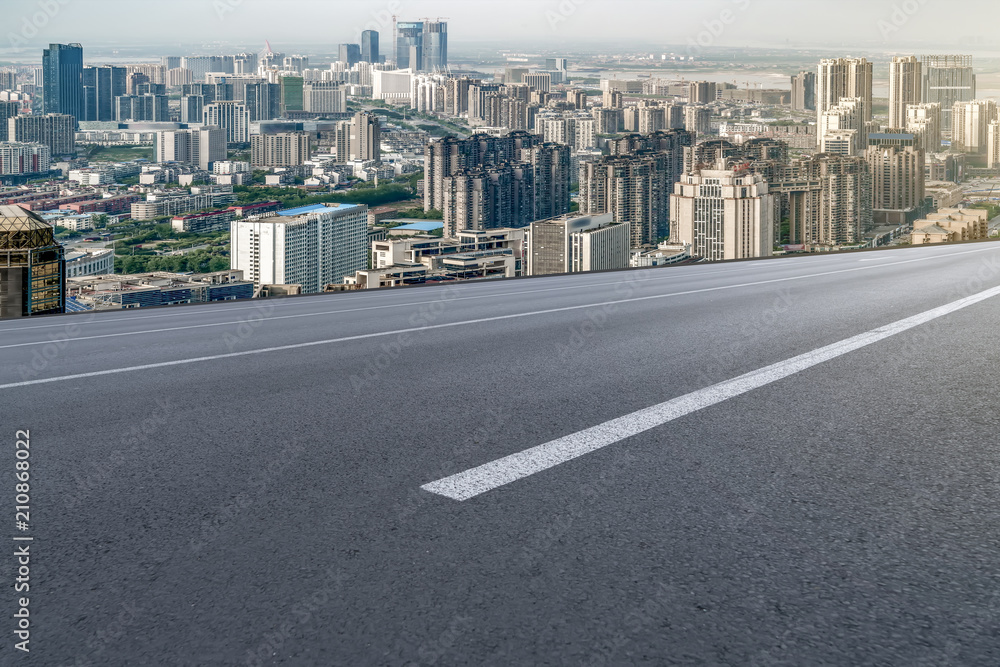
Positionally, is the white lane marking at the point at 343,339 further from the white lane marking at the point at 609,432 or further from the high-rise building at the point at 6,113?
the high-rise building at the point at 6,113

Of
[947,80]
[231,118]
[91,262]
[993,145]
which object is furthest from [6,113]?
[993,145]

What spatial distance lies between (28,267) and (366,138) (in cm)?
9399

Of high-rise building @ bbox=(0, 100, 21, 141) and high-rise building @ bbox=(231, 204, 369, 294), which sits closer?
high-rise building @ bbox=(231, 204, 369, 294)

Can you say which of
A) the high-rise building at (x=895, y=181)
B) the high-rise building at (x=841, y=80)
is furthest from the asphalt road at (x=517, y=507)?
the high-rise building at (x=841, y=80)

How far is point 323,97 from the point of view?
433 ft

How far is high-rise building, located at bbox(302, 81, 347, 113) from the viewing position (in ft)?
425

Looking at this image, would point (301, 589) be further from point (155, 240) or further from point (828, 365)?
point (155, 240)

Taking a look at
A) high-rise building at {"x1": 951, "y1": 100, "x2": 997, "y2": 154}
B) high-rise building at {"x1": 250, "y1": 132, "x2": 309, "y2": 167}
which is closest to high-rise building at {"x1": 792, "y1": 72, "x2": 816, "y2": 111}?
A: high-rise building at {"x1": 951, "y1": 100, "x2": 997, "y2": 154}

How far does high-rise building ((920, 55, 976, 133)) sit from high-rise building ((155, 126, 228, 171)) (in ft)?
234

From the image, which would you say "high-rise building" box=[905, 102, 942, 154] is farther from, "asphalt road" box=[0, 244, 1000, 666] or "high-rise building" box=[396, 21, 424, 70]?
"high-rise building" box=[396, 21, 424, 70]

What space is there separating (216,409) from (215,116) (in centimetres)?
12126

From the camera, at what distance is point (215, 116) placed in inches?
4557

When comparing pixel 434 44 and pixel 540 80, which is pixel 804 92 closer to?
pixel 540 80

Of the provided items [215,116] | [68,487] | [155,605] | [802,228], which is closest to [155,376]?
[68,487]
